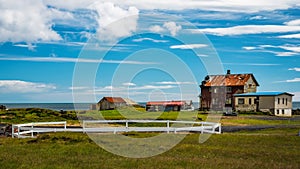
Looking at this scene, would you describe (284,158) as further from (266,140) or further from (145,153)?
(266,140)

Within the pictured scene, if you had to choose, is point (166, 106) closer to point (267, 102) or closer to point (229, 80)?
point (229, 80)

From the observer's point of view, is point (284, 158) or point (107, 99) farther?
point (107, 99)

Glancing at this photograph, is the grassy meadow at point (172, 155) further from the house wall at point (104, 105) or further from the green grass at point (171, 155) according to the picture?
the house wall at point (104, 105)

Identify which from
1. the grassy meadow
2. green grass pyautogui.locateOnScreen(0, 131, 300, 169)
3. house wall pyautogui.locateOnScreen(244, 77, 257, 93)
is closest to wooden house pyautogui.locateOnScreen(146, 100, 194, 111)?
house wall pyautogui.locateOnScreen(244, 77, 257, 93)

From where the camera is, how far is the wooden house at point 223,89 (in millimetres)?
102750

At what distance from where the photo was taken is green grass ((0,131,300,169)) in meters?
18.0

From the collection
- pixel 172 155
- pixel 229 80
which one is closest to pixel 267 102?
pixel 229 80

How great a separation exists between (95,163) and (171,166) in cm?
307

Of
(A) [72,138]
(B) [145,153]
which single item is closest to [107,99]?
(A) [72,138]

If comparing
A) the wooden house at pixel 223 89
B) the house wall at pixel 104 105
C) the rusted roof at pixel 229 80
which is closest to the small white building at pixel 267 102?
the wooden house at pixel 223 89

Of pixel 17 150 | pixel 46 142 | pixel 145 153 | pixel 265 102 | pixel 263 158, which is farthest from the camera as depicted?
pixel 265 102

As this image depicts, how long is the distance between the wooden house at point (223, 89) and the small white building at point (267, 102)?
4.49m

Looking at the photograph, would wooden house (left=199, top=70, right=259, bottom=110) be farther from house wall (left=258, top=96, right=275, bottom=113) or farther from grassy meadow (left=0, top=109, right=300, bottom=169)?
grassy meadow (left=0, top=109, right=300, bottom=169)

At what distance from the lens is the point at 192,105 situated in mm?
117375
